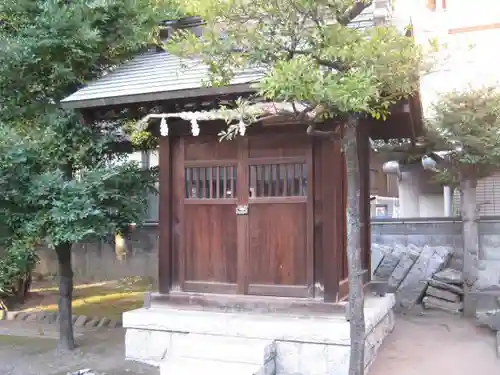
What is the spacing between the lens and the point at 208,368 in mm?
5707

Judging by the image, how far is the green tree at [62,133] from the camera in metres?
6.75

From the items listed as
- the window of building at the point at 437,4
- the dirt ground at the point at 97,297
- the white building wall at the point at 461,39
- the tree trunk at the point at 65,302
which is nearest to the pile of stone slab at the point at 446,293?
the white building wall at the point at 461,39

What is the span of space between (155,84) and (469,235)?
6.70 meters

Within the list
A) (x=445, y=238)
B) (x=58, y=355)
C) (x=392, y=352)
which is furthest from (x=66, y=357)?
(x=445, y=238)

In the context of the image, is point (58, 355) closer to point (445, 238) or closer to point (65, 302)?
point (65, 302)

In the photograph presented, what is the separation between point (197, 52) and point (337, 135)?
1651 mm

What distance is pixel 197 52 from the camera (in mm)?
5164

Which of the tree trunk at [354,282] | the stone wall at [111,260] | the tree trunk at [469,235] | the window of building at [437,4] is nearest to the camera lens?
the tree trunk at [354,282]

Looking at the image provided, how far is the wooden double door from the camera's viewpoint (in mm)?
6863

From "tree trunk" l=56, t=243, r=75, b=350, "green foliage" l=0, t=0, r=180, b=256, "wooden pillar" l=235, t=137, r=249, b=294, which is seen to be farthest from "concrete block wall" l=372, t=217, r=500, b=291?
"tree trunk" l=56, t=243, r=75, b=350

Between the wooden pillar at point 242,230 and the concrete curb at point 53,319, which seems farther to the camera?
the concrete curb at point 53,319

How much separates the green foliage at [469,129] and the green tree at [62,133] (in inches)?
209

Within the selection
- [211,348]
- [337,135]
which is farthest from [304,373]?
[337,135]

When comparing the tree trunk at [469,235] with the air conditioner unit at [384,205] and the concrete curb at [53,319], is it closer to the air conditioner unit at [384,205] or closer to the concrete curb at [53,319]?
the concrete curb at [53,319]
